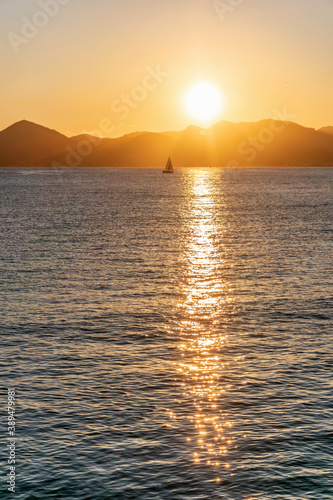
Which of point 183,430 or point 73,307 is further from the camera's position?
point 73,307

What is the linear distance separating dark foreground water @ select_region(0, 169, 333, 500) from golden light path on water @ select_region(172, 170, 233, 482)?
0.32 feet

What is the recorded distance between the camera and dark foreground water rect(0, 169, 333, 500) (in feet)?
73.7

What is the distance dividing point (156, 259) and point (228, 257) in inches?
330

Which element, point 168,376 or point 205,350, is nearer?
point 168,376

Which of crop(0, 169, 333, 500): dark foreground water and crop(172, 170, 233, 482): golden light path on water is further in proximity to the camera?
crop(172, 170, 233, 482): golden light path on water

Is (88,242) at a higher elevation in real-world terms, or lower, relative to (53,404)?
higher

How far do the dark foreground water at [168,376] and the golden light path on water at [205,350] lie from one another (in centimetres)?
10

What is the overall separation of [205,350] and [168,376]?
494 centimetres

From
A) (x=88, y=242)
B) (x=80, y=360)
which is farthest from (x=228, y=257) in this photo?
(x=80, y=360)

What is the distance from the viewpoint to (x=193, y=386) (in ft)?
100

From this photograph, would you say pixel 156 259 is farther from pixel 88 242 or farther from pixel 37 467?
pixel 37 467

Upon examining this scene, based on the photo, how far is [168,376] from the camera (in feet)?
104

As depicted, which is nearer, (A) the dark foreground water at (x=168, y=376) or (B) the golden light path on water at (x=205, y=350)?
(A) the dark foreground water at (x=168, y=376)

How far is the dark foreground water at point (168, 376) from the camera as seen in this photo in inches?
885
